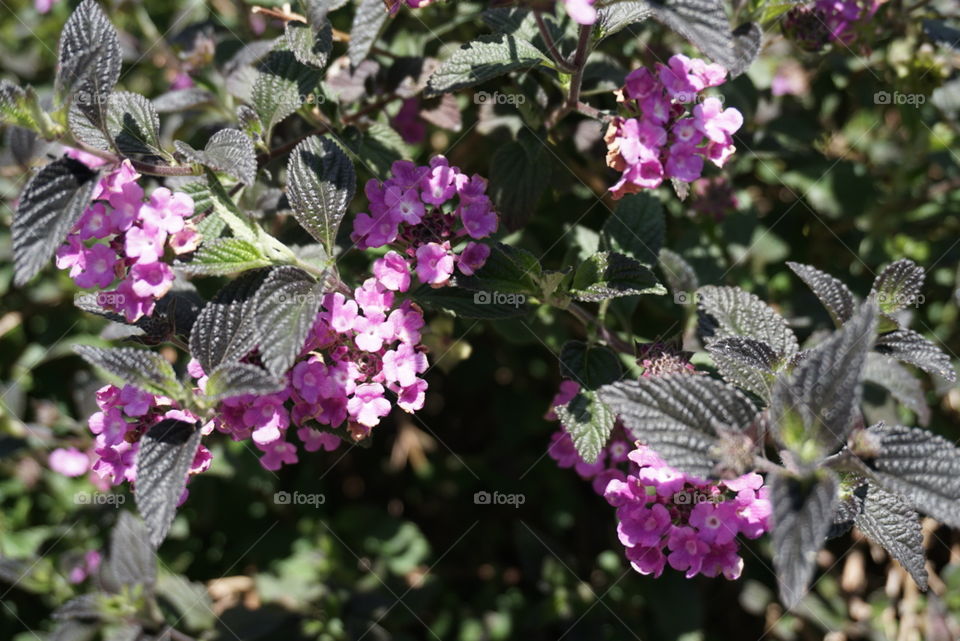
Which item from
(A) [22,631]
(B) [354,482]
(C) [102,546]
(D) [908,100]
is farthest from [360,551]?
(D) [908,100]

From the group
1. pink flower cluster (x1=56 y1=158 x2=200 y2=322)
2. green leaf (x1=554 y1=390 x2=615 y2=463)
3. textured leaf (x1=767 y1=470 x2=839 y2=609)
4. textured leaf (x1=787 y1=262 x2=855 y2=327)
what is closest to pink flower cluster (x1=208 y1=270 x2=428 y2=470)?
pink flower cluster (x1=56 y1=158 x2=200 y2=322)

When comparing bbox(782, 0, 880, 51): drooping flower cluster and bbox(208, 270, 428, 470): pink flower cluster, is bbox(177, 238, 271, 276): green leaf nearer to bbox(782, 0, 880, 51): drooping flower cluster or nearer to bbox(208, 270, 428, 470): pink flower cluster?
bbox(208, 270, 428, 470): pink flower cluster

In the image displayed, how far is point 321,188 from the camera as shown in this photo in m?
1.48

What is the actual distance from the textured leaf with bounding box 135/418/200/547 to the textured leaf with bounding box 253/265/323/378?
19 cm

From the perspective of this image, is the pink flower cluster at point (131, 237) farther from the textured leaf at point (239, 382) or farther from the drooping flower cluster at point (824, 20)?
the drooping flower cluster at point (824, 20)

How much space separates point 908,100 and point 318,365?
69.1 inches

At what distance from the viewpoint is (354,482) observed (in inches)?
116

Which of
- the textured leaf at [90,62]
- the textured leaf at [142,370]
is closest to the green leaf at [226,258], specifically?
the textured leaf at [142,370]

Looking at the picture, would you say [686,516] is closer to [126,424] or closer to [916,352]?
[916,352]

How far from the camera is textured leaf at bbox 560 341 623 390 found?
1646 millimetres

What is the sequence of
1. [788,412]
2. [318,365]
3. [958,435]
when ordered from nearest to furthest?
[788,412], [318,365], [958,435]

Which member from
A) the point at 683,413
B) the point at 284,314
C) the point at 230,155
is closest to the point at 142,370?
the point at 284,314

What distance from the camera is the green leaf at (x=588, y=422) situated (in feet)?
4.87

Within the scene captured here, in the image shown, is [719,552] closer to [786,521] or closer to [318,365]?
[786,521]
